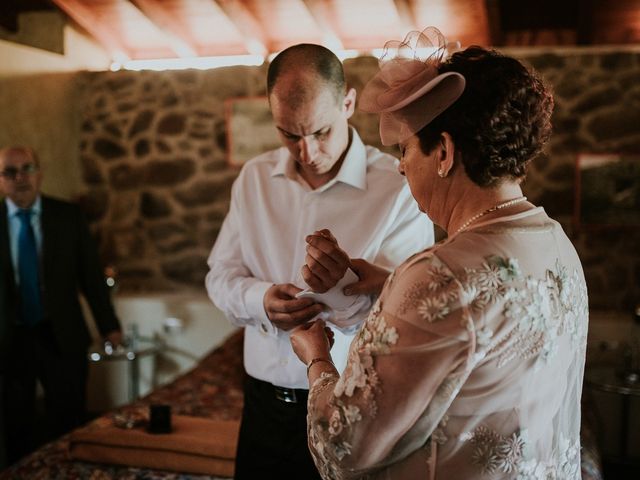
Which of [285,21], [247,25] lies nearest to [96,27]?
[247,25]

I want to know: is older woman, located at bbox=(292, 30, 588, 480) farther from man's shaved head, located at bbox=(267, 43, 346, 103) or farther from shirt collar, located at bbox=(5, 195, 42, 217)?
shirt collar, located at bbox=(5, 195, 42, 217)

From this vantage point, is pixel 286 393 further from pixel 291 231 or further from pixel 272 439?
pixel 291 231

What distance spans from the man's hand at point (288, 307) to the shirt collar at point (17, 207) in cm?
241

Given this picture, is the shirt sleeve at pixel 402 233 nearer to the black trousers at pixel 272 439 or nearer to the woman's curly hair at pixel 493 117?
the black trousers at pixel 272 439

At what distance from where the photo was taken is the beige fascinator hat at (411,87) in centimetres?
103

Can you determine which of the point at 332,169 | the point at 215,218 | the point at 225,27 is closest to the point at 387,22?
the point at 225,27

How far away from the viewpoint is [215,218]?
512cm

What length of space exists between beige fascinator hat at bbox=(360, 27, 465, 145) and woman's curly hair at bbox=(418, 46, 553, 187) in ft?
0.06

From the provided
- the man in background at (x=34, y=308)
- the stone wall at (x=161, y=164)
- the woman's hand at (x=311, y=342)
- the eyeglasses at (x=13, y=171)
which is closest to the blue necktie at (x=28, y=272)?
the man in background at (x=34, y=308)

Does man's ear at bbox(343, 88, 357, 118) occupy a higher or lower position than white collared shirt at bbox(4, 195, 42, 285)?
higher

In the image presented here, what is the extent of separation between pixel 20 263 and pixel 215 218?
1.79 meters

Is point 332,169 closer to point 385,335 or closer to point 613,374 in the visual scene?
point 385,335

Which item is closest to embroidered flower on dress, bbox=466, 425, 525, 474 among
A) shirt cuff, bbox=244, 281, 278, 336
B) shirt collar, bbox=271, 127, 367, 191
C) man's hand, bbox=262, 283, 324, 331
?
man's hand, bbox=262, 283, 324, 331

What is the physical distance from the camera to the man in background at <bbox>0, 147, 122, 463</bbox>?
11.4 ft
